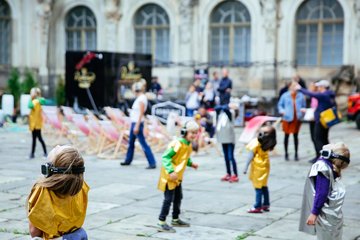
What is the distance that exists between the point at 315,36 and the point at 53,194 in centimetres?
2106

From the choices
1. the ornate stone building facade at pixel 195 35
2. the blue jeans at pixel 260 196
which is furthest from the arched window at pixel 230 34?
the blue jeans at pixel 260 196

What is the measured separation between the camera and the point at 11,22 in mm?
28578

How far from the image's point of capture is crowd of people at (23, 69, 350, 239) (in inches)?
150

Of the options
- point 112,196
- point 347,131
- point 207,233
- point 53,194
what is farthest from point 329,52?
point 53,194

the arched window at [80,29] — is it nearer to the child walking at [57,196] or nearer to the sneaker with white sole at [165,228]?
the sneaker with white sole at [165,228]

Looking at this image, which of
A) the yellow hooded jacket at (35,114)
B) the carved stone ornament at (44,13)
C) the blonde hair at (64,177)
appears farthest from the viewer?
the carved stone ornament at (44,13)

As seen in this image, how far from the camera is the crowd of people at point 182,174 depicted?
3.82 meters

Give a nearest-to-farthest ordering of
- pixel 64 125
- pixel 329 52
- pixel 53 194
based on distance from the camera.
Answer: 1. pixel 53 194
2. pixel 64 125
3. pixel 329 52

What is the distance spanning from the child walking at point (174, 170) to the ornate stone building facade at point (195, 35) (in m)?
16.4

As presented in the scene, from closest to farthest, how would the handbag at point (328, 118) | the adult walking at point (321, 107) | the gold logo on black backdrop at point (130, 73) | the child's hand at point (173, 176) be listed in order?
the child's hand at point (173, 176) < the handbag at point (328, 118) < the adult walking at point (321, 107) < the gold logo on black backdrop at point (130, 73)

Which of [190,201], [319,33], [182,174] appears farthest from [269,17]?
[182,174]

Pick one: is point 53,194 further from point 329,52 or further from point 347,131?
point 329,52

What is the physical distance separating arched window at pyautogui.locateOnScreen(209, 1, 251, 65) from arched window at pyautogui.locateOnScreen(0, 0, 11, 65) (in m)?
9.44

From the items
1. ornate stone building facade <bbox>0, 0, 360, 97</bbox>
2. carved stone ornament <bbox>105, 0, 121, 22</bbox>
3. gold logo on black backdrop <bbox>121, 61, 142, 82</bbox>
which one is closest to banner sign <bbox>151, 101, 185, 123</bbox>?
gold logo on black backdrop <bbox>121, 61, 142, 82</bbox>
